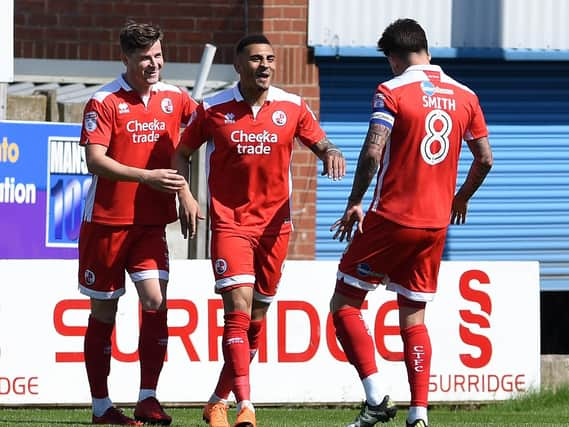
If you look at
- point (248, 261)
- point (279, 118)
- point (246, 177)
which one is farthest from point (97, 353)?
point (279, 118)

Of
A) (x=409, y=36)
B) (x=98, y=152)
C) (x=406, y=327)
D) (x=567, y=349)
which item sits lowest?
(x=567, y=349)

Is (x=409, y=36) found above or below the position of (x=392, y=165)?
above

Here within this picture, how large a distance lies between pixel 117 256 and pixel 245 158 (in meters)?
1.07

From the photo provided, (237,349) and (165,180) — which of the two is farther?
(165,180)

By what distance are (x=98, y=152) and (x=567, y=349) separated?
34.9 ft

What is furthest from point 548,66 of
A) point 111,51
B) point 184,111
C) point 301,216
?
point 184,111

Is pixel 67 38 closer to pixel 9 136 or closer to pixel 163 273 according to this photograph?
pixel 9 136

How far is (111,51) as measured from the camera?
54.3 feet

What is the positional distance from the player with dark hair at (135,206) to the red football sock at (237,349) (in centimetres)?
78

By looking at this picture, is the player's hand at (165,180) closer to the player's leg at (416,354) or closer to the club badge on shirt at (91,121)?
the club badge on shirt at (91,121)

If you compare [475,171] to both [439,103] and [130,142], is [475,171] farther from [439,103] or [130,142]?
[130,142]

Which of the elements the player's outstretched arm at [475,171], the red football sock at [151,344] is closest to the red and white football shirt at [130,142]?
the red football sock at [151,344]

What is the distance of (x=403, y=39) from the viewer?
8062 millimetres

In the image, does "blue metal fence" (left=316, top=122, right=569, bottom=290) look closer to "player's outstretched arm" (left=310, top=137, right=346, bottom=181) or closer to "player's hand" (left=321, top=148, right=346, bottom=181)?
"player's outstretched arm" (left=310, top=137, right=346, bottom=181)
